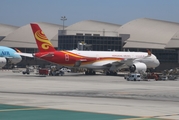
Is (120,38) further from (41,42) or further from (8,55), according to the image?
(41,42)

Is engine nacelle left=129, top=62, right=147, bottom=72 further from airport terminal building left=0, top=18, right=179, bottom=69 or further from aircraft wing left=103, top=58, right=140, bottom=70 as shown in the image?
airport terminal building left=0, top=18, right=179, bottom=69

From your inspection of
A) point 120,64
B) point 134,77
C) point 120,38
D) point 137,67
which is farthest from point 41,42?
point 120,38

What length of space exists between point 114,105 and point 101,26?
119330mm

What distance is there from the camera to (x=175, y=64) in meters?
118

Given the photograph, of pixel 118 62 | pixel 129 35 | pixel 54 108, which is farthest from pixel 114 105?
pixel 129 35

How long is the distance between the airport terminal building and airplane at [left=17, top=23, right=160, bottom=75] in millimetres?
37603

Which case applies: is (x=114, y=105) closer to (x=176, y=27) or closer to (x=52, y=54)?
(x=52, y=54)

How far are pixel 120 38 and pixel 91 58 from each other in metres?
56.6

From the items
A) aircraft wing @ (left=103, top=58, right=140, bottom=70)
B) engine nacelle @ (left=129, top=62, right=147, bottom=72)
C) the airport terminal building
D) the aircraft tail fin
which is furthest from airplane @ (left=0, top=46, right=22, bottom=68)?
the airport terminal building

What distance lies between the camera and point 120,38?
13225 cm

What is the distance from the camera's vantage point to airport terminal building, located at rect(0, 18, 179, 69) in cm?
12275

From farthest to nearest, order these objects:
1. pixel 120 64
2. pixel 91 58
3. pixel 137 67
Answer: pixel 120 64, pixel 137 67, pixel 91 58

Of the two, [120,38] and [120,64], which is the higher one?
[120,38]

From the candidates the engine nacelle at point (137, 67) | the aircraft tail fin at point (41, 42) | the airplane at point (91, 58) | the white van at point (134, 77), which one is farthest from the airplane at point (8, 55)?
the white van at point (134, 77)
